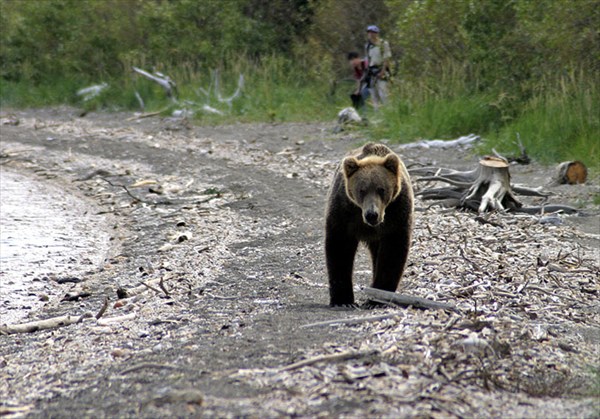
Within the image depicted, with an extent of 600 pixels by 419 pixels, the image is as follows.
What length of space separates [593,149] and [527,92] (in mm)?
3444

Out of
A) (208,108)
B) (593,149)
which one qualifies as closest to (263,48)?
(208,108)

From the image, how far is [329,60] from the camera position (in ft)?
80.4

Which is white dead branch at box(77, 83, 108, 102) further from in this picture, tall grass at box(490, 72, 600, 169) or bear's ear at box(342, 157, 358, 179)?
bear's ear at box(342, 157, 358, 179)

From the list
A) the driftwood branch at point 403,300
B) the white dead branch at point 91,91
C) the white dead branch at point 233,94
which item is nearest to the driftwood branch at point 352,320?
the driftwood branch at point 403,300

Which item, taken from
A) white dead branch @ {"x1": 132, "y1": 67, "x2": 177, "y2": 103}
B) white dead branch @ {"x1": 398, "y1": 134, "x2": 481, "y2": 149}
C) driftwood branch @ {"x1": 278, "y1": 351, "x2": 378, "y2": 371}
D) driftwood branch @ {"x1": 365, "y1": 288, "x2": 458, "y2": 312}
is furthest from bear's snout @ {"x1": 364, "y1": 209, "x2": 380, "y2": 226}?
white dead branch @ {"x1": 132, "y1": 67, "x2": 177, "y2": 103}

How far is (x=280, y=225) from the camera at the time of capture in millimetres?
10688

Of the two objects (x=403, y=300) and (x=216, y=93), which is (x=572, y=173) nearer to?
(x=403, y=300)

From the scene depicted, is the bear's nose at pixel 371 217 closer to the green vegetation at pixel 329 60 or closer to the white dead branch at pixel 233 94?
the green vegetation at pixel 329 60

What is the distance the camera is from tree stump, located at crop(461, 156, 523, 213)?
1023 centimetres

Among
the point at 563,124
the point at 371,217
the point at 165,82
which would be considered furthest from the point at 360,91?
the point at 371,217

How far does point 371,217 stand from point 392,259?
0.61m

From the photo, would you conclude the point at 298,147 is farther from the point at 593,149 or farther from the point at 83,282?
the point at 83,282

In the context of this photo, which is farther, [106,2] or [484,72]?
[106,2]

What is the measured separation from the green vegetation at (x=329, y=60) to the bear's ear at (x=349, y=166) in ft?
25.3
